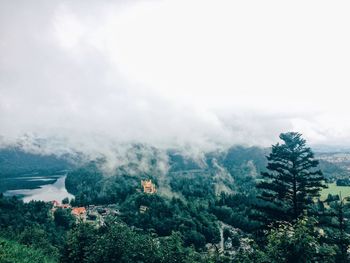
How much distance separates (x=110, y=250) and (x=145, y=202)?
154139mm

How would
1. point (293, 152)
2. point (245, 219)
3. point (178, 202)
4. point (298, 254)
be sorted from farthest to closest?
point (178, 202)
point (245, 219)
point (293, 152)
point (298, 254)

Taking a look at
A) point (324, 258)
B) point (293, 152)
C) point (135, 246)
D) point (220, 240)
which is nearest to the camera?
point (324, 258)

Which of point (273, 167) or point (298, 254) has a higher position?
point (273, 167)

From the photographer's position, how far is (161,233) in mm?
150375

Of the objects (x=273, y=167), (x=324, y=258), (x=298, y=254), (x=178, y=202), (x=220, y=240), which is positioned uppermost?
(x=273, y=167)

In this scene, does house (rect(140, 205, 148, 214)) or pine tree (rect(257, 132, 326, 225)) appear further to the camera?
house (rect(140, 205, 148, 214))

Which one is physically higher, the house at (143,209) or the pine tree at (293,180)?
the pine tree at (293,180)

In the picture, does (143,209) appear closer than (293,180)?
No

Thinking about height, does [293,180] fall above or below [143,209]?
above

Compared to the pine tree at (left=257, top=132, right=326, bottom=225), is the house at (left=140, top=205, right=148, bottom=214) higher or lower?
lower

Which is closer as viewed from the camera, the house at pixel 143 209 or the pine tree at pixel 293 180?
the pine tree at pixel 293 180

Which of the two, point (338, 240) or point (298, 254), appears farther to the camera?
point (338, 240)

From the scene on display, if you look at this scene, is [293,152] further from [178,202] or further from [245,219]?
[178,202]

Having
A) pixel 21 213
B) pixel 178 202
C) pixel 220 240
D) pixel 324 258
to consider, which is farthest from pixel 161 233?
pixel 324 258
